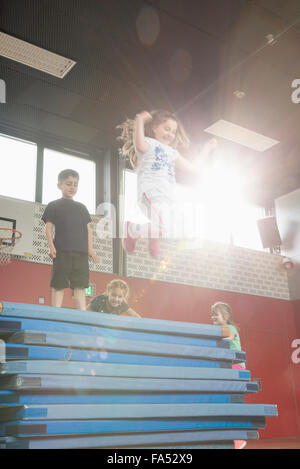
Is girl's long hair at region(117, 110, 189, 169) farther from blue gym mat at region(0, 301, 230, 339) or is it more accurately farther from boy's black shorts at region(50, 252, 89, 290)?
blue gym mat at region(0, 301, 230, 339)

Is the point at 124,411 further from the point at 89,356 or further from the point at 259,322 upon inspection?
the point at 259,322

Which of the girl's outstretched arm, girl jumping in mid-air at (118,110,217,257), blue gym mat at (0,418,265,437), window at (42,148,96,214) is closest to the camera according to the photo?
blue gym mat at (0,418,265,437)

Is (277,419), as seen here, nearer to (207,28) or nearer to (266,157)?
(266,157)

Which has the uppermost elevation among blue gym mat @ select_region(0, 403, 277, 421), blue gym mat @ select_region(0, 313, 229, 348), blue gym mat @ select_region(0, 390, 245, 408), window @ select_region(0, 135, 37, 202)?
window @ select_region(0, 135, 37, 202)

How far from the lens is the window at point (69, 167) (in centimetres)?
Answer: 607

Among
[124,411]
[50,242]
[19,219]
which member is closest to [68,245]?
[50,242]

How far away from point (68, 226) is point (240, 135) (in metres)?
4.06

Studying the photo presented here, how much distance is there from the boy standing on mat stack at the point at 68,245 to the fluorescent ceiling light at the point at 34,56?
8.16 ft

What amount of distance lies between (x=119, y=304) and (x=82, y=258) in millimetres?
534

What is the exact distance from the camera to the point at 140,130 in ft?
9.57

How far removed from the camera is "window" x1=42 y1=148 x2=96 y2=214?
607 centimetres

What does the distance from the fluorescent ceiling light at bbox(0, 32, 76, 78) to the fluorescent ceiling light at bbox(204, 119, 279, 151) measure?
211 cm

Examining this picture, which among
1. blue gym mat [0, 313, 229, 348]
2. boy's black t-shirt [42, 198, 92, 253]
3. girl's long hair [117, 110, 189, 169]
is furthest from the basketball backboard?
blue gym mat [0, 313, 229, 348]
